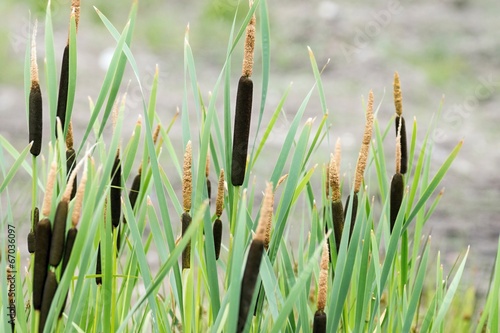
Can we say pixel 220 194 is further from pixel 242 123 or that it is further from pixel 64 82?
pixel 64 82

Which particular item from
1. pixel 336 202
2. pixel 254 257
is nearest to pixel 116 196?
pixel 336 202

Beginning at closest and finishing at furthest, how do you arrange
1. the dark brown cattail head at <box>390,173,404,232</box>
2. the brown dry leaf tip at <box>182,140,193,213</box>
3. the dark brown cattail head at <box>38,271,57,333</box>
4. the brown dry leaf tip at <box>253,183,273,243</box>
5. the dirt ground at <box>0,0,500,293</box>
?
1. the brown dry leaf tip at <box>253,183,273,243</box>
2. the dark brown cattail head at <box>38,271,57,333</box>
3. the brown dry leaf tip at <box>182,140,193,213</box>
4. the dark brown cattail head at <box>390,173,404,232</box>
5. the dirt ground at <box>0,0,500,293</box>

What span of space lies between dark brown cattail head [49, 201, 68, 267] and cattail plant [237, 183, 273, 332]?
0.61ft

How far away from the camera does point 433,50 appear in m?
4.50

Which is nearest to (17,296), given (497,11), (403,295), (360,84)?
(403,295)

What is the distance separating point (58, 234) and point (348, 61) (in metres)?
3.59

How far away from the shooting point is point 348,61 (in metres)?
4.24

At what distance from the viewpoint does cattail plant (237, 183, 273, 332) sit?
704mm

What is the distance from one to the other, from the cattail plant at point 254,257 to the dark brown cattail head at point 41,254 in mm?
200

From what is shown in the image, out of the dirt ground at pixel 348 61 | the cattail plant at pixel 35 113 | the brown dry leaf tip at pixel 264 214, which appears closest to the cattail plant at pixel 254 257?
the brown dry leaf tip at pixel 264 214

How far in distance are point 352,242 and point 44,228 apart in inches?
14.4

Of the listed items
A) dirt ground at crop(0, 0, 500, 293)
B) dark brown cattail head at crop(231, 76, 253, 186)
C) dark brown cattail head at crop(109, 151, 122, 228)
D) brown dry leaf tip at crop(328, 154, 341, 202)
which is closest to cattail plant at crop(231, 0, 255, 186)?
dark brown cattail head at crop(231, 76, 253, 186)

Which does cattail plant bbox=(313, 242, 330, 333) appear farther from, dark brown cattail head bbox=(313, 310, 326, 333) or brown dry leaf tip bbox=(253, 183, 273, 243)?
brown dry leaf tip bbox=(253, 183, 273, 243)

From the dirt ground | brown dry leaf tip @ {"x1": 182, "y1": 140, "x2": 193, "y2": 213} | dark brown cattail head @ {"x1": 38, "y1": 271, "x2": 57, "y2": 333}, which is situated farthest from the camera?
the dirt ground
